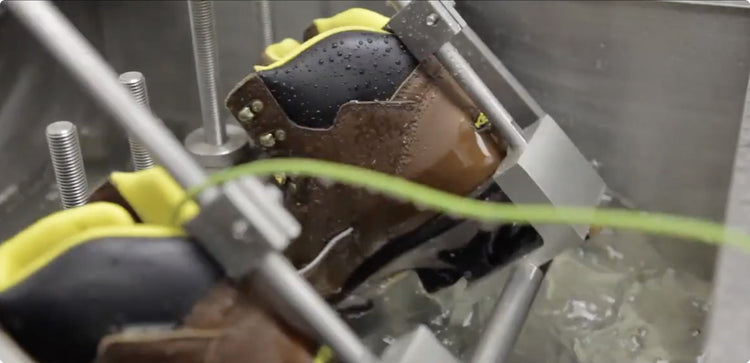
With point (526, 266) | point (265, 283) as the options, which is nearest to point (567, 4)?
point (526, 266)

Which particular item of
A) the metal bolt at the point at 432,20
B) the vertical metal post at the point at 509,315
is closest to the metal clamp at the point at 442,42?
the metal bolt at the point at 432,20

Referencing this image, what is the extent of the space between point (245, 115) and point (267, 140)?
1.0 inches

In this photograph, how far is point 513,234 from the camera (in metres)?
0.76

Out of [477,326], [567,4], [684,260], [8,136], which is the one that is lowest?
[684,260]

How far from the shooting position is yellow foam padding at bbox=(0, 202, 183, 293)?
0.50m

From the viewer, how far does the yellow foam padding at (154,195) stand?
1.69ft

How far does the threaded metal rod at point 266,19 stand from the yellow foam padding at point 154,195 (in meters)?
0.43

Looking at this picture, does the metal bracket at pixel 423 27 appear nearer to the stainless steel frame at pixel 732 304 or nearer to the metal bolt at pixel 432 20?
the metal bolt at pixel 432 20

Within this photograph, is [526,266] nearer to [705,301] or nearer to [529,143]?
[529,143]

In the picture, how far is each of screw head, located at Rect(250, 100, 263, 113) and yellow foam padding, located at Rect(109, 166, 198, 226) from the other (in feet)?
0.48

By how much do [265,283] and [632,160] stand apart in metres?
0.54

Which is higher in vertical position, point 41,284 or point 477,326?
point 41,284

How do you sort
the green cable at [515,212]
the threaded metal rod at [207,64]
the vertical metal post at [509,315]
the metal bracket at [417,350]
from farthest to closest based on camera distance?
the threaded metal rod at [207,64] → the vertical metal post at [509,315] → the metal bracket at [417,350] → the green cable at [515,212]

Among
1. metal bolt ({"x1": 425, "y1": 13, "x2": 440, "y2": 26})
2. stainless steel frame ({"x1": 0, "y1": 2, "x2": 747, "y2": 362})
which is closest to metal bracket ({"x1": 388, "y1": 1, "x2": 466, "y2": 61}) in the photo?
metal bolt ({"x1": 425, "y1": 13, "x2": 440, "y2": 26})
